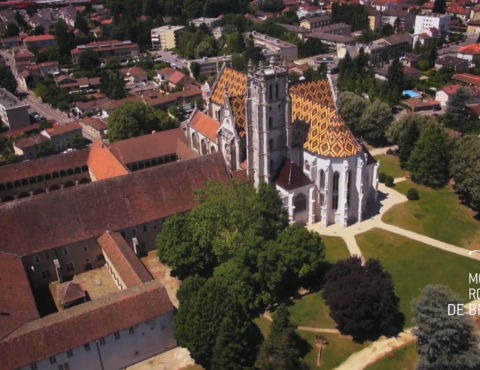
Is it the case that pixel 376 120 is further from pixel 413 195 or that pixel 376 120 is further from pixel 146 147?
pixel 146 147

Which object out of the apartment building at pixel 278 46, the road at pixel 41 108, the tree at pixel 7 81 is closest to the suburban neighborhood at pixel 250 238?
the road at pixel 41 108

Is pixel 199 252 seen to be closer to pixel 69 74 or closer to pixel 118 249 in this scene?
pixel 118 249

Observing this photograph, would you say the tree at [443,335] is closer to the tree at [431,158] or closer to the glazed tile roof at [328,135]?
the glazed tile roof at [328,135]

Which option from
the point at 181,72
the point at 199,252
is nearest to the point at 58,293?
the point at 199,252

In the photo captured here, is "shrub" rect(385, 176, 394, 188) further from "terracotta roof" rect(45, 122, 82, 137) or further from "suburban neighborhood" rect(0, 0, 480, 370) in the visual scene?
"terracotta roof" rect(45, 122, 82, 137)

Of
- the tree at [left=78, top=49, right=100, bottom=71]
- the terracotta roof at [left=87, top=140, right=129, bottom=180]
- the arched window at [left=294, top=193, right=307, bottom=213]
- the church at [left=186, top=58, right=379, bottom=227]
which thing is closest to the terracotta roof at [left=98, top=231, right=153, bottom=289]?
the terracotta roof at [left=87, top=140, right=129, bottom=180]

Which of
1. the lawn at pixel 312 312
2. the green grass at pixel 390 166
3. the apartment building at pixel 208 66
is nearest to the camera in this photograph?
the lawn at pixel 312 312
